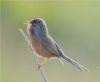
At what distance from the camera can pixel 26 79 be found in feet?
18.9

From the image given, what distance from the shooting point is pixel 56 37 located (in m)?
6.45

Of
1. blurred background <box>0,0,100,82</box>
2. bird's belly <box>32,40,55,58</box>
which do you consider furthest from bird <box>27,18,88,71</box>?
blurred background <box>0,0,100,82</box>

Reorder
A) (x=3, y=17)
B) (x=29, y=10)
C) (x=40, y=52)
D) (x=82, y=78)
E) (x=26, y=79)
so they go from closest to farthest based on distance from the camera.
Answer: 1. (x=40, y=52)
2. (x=82, y=78)
3. (x=26, y=79)
4. (x=3, y=17)
5. (x=29, y=10)

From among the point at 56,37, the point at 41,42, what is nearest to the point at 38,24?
the point at 41,42

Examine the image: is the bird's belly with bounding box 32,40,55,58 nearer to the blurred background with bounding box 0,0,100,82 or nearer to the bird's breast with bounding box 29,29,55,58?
the bird's breast with bounding box 29,29,55,58

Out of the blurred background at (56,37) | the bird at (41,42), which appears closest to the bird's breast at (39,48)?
the bird at (41,42)

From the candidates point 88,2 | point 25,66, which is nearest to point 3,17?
point 25,66

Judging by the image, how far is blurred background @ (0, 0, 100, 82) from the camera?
581 cm

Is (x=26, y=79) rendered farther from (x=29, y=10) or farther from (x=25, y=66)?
(x=29, y=10)

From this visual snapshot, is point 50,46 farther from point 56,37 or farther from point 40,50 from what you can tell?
point 56,37

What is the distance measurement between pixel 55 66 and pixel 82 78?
0.77 meters

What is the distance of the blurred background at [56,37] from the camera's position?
581cm

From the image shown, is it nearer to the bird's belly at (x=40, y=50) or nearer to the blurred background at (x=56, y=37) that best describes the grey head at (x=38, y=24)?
the bird's belly at (x=40, y=50)

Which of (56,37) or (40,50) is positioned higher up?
(40,50)
